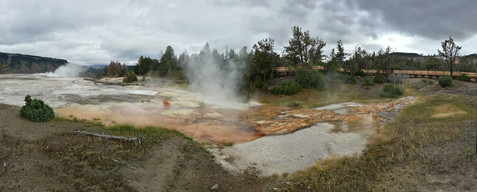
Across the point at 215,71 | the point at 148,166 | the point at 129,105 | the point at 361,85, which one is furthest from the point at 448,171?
the point at 215,71

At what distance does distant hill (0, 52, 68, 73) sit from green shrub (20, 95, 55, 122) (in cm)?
12651

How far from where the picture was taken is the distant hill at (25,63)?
359ft

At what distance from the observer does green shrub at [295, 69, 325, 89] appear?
30.9m

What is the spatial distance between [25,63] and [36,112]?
143 m

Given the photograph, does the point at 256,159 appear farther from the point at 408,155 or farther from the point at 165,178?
the point at 408,155

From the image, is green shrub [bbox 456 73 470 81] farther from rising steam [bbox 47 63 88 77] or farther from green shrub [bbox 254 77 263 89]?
rising steam [bbox 47 63 88 77]

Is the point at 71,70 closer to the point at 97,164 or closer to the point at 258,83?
the point at 258,83

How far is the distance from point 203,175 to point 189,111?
10076mm

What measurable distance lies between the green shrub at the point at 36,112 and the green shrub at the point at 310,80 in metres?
26.0

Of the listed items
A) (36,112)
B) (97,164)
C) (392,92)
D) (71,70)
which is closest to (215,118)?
(97,164)

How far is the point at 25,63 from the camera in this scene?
117750 mm

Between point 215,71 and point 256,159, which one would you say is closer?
point 256,159

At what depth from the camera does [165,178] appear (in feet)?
29.5

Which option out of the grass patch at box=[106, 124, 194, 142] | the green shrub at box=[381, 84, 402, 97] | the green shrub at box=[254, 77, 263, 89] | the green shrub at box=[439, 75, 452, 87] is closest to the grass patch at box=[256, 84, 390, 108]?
the green shrub at box=[381, 84, 402, 97]
